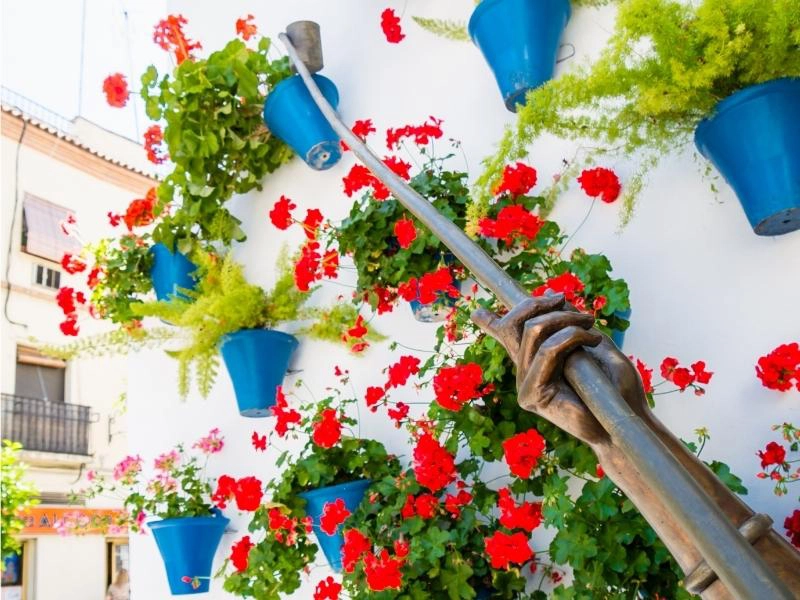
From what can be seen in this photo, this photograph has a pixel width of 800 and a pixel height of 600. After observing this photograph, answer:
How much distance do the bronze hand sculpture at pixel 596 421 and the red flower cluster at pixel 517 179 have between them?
100 centimetres

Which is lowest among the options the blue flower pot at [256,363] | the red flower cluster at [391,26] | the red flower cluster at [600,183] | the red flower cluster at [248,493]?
the red flower cluster at [248,493]

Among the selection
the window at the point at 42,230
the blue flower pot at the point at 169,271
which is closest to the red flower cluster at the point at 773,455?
the blue flower pot at the point at 169,271

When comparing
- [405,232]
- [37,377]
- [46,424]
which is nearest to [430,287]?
[405,232]

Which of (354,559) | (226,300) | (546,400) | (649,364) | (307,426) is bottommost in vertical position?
(546,400)

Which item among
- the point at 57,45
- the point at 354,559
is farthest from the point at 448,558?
the point at 57,45

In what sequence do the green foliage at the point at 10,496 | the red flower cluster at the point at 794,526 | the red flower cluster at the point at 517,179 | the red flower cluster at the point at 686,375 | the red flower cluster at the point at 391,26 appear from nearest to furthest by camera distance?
the red flower cluster at the point at 794,526 → the red flower cluster at the point at 686,375 → the red flower cluster at the point at 517,179 → the red flower cluster at the point at 391,26 → the green foliage at the point at 10,496

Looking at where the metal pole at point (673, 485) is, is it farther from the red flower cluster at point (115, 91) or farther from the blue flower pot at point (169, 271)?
the red flower cluster at point (115, 91)

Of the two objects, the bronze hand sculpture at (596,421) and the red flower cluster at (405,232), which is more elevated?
the red flower cluster at (405,232)

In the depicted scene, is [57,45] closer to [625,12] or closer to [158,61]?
[158,61]

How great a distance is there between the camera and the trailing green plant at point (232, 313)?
2.23 meters

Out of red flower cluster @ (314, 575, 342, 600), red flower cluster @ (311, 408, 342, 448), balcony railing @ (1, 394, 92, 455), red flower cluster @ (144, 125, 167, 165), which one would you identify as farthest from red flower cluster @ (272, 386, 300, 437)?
balcony railing @ (1, 394, 92, 455)

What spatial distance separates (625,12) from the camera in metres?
1.31

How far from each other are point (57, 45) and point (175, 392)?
5.10 metres

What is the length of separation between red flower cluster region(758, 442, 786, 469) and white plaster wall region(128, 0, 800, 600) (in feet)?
0.26
